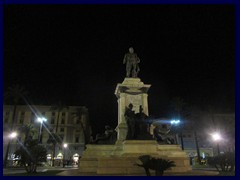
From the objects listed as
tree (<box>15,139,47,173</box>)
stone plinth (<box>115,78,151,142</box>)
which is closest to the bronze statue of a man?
stone plinth (<box>115,78,151,142</box>)

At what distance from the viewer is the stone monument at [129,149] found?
50.4 ft

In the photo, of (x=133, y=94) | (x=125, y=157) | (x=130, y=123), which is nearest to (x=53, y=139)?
(x=133, y=94)

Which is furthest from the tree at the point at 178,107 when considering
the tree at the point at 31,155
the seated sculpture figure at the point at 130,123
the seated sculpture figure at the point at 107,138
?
the tree at the point at 31,155

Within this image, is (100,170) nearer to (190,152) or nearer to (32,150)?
(32,150)

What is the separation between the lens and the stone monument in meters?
15.4

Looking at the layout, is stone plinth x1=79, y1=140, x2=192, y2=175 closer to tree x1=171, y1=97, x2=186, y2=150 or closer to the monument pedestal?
the monument pedestal

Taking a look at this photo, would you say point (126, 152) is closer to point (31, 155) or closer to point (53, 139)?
point (31, 155)

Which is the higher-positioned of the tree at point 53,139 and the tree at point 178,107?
the tree at point 178,107

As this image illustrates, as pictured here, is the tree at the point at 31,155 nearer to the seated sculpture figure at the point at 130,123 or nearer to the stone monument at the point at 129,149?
the stone monument at the point at 129,149

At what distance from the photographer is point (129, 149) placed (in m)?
16.7

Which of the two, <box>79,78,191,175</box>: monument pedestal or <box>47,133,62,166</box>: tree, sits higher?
<box>47,133,62,166</box>: tree

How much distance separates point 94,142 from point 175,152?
6.10 m

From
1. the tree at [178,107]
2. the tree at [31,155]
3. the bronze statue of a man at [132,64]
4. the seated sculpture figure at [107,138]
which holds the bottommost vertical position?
the tree at [31,155]
